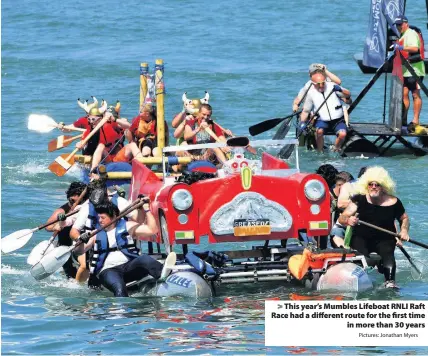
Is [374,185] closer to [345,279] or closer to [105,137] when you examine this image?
[345,279]

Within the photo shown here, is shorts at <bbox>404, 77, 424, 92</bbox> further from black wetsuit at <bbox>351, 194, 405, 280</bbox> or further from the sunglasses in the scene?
the sunglasses

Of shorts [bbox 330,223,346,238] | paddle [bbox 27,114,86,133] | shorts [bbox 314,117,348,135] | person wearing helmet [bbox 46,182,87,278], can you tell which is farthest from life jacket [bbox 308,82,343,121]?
person wearing helmet [bbox 46,182,87,278]

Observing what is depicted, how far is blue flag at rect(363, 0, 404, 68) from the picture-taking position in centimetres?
2506

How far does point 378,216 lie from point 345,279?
81 cm

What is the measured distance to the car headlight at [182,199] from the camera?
48.4 feet

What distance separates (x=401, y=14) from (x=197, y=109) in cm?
674

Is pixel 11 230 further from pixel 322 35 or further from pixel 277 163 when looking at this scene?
pixel 322 35

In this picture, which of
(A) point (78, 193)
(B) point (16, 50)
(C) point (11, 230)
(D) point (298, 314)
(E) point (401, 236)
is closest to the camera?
(D) point (298, 314)

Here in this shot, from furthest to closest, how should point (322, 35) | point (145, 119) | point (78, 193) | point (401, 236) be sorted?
point (322, 35) < point (145, 119) < point (78, 193) < point (401, 236)

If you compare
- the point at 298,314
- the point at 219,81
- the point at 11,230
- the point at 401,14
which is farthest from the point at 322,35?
the point at 298,314

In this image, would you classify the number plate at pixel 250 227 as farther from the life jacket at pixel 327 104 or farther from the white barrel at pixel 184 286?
the life jacket at pixel 327 104

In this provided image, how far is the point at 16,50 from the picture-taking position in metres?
37.5

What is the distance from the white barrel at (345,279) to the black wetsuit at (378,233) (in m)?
0.42

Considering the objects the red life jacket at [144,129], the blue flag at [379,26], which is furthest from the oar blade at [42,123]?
the blue flag at [379,26]
